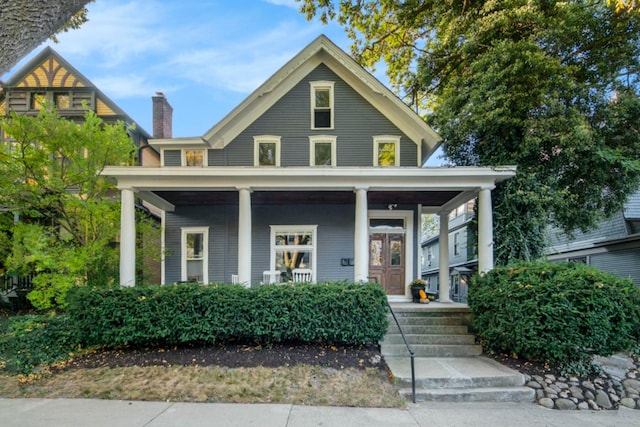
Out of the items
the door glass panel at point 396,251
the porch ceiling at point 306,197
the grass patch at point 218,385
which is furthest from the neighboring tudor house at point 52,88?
the door glass panel at point 396,251

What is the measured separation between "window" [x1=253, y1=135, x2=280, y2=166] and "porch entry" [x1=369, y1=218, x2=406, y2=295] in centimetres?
353

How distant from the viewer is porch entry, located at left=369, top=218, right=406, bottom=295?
955 centimetres

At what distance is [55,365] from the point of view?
18.2ft

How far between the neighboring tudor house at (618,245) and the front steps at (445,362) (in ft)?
16.0

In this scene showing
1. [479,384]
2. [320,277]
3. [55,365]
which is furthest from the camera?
[320,277]

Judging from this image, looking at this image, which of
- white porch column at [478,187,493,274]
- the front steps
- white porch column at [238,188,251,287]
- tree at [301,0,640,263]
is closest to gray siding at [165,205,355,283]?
white porch column at [238,188,251,287]

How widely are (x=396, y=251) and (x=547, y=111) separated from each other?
536 cm

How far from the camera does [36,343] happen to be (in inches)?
241

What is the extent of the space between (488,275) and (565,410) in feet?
8.19

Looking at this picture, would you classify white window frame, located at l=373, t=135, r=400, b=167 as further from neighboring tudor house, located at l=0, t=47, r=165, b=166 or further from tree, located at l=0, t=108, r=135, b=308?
neighboring tudor house, located at l=0, t=47, r=165, b=166

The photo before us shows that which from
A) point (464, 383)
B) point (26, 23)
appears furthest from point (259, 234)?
point (26, 23)

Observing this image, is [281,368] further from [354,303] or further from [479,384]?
[479,384]

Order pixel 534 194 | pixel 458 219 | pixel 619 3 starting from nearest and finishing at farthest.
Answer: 1. pixel 619 3
2. pixel 534 194
3. pixel 458 219

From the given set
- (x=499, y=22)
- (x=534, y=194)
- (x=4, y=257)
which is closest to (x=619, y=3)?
(x=499, y=22)
